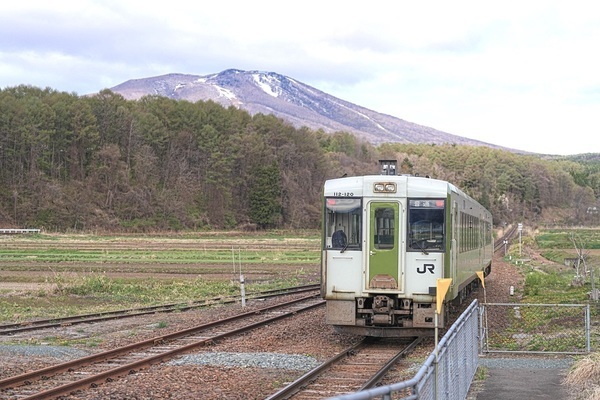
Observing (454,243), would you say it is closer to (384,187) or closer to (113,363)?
(384,187)

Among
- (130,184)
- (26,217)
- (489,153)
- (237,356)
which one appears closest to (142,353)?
(237,356)

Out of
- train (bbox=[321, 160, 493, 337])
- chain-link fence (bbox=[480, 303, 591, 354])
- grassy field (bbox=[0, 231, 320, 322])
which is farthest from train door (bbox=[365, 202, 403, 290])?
grassy field (bbox=[0, 231, 320, 322])

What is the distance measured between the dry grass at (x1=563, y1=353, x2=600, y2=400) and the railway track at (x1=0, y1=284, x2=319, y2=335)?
460 inches

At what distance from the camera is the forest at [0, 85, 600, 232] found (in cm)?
9681

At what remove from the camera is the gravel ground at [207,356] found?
1128 cm

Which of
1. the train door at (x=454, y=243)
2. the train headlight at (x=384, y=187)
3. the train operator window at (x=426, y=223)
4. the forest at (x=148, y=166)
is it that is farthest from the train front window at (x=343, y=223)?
the forest at (x=148, y=166)

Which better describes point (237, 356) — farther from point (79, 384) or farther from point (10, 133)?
point (10, 133)

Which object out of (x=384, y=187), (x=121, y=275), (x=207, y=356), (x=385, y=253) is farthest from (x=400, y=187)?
(x=121, y=275)

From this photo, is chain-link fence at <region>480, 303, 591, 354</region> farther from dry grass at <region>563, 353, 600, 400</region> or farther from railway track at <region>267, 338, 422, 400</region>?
dry grass at <region>563, 353, 600, 400</region>

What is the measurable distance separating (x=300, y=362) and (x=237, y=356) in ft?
3.93

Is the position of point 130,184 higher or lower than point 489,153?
lower

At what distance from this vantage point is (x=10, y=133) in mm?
97938

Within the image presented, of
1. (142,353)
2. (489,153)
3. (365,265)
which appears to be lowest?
(142,353)

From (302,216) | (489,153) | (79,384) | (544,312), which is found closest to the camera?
(79,384)
